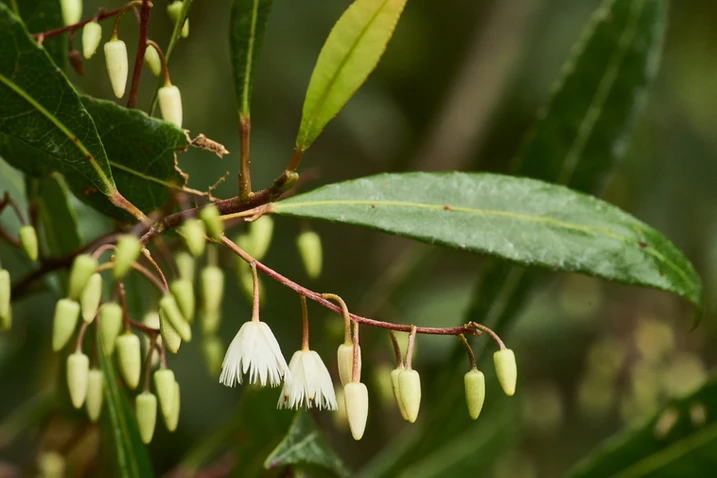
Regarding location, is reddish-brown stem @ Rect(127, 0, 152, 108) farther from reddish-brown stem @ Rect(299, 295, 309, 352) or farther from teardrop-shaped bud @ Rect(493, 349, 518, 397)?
teardrop-shaped bud @ Rect(493, 349, 518, 397)

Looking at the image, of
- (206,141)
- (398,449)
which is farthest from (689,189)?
(206,141)

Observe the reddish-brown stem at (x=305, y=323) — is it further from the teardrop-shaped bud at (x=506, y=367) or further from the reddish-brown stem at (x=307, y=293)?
the teardrop-shaped bud at (x=506, y=367)

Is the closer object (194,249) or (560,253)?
(194,249)

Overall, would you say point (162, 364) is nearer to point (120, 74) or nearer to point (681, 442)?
point (120, 74)

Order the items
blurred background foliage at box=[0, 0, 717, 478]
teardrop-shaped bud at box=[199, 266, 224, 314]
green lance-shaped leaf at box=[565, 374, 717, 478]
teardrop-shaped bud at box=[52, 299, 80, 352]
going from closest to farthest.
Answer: teardrop-shaped bud at box=[52, 299, 80, 352], teardrop-shaped bud at box=[199, 266, 224, 314], green lance-shaped leaf at box=[565, 374, 717, 478], blurred background foliage at box=[0, 0, 717, 478]

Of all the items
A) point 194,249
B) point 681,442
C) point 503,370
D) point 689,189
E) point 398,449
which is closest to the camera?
point 194,249

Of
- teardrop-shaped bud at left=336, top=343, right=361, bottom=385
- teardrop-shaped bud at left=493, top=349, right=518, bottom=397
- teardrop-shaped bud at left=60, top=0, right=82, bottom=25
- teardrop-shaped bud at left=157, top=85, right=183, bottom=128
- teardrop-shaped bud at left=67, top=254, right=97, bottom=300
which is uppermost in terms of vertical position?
teardrop-shaped bud at left=60, top=0, right=82, bottom=25

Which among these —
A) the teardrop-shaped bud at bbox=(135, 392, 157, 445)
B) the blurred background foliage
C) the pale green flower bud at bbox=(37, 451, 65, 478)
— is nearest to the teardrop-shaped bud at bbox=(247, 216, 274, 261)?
the teardrop-shaped bud at bbox=(135, 392, 157, 445)
